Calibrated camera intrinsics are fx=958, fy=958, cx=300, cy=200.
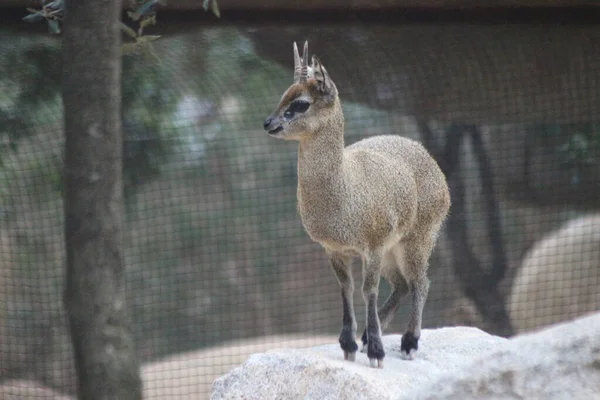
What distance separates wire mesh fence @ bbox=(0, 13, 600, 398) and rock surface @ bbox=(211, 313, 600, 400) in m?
1.97

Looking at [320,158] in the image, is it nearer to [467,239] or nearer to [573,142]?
[467,239]

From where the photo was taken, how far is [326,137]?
409 cm

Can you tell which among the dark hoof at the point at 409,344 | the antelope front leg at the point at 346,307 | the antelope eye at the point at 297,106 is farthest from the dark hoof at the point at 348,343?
the antelope eye at the point at 297,106

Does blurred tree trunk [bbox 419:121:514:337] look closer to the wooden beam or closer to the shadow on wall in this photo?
the shadow on wall

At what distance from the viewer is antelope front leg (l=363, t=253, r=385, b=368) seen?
13.8ft

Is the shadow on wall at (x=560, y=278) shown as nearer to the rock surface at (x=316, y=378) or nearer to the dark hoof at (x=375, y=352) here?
the rock surface at (x=316, y=378)

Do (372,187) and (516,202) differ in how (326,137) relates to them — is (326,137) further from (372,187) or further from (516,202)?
(516,202)

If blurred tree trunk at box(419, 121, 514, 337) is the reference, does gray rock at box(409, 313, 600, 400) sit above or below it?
above

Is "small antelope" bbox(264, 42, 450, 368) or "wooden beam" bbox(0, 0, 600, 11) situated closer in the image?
"small antelope" bbox(264, 42, 450, 368)

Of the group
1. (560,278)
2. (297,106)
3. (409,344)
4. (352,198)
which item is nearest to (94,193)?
(297,106)

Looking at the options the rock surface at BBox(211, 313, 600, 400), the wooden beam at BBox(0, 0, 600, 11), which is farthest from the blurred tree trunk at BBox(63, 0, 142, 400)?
the wooden beam at BBox(0, 0, 600, 11)

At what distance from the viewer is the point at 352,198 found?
13.5ft

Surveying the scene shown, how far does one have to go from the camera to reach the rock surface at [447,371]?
2234mm

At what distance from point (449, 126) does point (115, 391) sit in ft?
16.9
